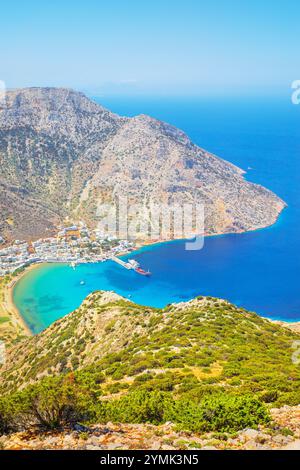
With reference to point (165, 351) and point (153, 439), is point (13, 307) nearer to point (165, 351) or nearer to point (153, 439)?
point (165, 351)

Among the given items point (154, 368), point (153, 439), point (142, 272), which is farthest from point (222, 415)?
point (142, 272)

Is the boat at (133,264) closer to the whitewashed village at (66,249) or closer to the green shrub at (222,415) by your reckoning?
the whitewashed village at (66,249)

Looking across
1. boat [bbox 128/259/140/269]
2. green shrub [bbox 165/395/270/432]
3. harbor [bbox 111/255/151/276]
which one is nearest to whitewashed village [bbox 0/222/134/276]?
harbor [bbox 111/255/151/276]

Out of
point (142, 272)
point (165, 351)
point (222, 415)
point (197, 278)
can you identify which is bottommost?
point (197, 278)

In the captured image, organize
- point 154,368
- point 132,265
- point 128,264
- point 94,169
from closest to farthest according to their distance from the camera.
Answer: point 154,368 → point 132,265 → point 128,264 → point 94,169

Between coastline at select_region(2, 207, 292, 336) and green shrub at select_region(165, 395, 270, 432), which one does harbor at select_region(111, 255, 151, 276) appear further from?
green shrub at select_region(165, 395, 270, 432)

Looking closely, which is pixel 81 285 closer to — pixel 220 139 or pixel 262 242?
pixel 262 242
